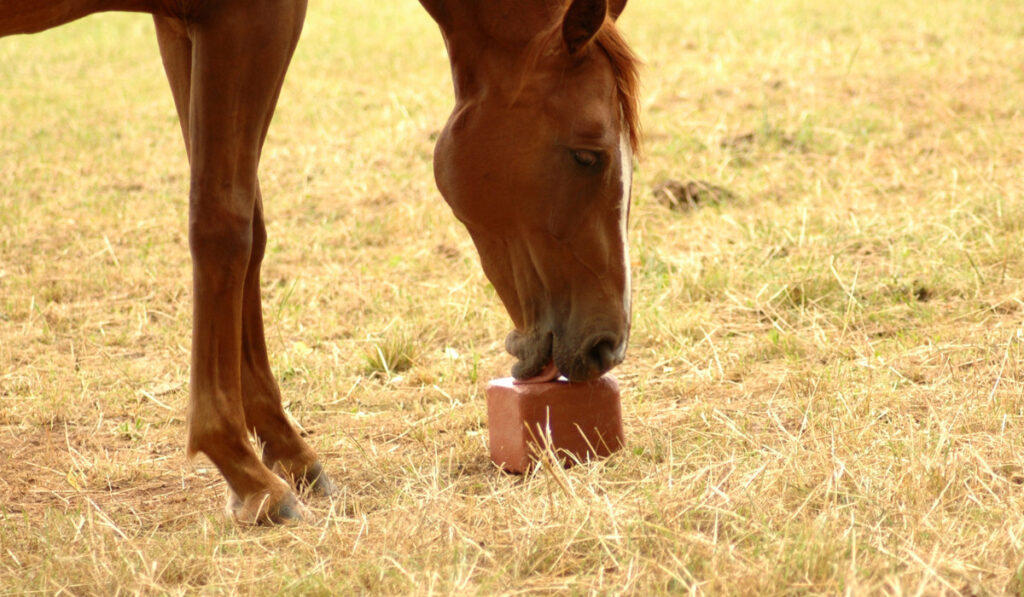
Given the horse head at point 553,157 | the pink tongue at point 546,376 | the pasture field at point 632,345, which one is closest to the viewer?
the pasture field at point 632,345

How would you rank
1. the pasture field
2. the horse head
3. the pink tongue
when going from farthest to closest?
the pink tongue, the horse head, the pasture field

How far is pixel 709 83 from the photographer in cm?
693

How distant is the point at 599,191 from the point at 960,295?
6.32ft

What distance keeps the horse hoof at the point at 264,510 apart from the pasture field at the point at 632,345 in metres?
0.05

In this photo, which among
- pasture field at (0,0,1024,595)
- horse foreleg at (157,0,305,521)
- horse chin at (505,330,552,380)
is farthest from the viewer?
horse chin at (505,330,552,380)

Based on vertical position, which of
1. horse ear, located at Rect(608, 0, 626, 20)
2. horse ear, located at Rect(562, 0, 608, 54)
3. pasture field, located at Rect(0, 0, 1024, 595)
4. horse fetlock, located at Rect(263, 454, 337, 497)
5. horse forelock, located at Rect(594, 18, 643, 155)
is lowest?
horse fetlock, located at Rect(263, 454, 337, 497)

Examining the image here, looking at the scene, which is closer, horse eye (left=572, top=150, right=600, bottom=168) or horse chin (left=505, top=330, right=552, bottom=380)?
horse eye (left=572, top=150, right=600, bottom=168)

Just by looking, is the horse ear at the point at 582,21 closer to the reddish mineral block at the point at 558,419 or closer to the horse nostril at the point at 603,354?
the horse nostril at the point at 603,354

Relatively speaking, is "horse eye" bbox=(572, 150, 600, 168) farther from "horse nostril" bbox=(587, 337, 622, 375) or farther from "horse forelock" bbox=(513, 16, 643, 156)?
"horse nostril" bbox=(587, 337, 622, 375)

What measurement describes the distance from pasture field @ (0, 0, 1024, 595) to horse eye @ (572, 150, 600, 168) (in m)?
0.68

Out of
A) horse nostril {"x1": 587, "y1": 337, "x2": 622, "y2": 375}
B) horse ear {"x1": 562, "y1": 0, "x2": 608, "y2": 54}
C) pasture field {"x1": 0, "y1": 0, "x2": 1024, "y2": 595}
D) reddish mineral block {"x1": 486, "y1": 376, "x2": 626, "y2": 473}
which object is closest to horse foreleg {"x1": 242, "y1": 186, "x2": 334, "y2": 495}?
pasture field {"x1": 0, "y1": 0, "x2": 1024, "y2": 595}

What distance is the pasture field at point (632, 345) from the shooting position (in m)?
2.04

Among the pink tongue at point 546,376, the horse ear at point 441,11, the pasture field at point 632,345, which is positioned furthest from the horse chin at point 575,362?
the horse ear at point 441,11

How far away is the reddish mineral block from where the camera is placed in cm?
265
